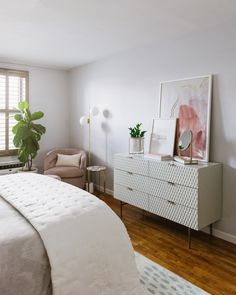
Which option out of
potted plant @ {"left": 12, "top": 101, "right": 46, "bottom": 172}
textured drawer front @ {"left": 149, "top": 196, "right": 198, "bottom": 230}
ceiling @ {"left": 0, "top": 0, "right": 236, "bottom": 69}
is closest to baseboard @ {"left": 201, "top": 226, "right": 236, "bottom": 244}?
textured drawer front @ {"left": 149, "top": 196, "right": 198, "bottom": 230}

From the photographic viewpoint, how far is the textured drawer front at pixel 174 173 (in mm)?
2586

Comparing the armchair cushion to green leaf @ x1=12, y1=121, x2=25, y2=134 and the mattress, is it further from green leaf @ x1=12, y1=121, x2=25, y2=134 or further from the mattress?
the mattress

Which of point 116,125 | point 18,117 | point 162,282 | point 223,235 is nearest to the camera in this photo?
point 162,282

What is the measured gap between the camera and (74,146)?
17.5ft

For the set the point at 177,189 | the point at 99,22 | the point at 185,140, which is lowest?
the point at 177,189

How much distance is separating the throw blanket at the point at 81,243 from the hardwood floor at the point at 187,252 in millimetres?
765

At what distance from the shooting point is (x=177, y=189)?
2.75m

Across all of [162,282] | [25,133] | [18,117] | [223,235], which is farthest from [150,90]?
[162,282]

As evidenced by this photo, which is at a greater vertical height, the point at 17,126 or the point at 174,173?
the point at 17,126

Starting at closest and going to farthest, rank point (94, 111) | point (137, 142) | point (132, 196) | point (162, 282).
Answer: point (162, 282)
point (132, 196)
point (137, 142)
point (94, 111)

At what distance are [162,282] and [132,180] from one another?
1.43 meters

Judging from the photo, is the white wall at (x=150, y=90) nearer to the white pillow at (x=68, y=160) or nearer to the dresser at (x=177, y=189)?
the dresser at (x=177, y=189)

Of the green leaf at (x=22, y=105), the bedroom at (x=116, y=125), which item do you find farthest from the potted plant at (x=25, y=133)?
the bedroom at (x=116, y=125)

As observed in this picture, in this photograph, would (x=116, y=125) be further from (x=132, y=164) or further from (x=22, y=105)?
(x=22, y=105)
